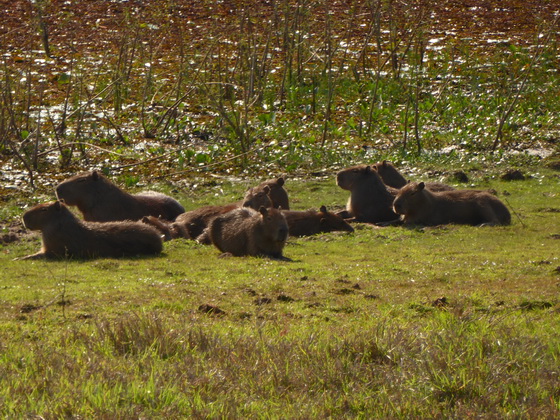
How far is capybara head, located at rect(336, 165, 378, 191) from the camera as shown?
554 inches

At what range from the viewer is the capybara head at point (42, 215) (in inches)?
428

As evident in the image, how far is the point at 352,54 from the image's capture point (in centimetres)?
2281

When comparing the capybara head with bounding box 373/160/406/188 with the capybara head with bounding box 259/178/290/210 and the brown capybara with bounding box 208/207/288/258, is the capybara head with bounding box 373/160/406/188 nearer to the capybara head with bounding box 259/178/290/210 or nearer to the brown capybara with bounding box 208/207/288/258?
the capybara head with bounding box 259/178/290/210

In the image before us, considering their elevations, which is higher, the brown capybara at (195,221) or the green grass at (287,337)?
the green grass at (287,337)

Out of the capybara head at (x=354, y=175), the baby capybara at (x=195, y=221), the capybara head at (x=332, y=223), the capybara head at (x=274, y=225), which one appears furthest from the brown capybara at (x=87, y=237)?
the capybara head at (x=354, y=175)

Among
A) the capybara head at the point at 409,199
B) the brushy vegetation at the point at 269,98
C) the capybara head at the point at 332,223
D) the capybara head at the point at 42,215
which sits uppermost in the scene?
the brushy vegetation at the point at 269,98

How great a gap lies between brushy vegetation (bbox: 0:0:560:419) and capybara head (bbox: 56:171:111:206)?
35.3 inches

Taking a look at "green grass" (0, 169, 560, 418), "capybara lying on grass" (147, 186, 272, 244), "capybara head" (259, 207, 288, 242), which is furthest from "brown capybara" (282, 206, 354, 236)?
"green grass" (0, 169, 560, 418)

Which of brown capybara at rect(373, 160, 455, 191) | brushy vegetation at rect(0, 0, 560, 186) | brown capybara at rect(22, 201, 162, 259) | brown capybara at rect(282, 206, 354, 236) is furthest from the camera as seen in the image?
brushy vegetation at rect(0, 0, 560, 186)

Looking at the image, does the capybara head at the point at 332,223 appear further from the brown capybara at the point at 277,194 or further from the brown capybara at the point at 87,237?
the brown capybara at the point at 87,237

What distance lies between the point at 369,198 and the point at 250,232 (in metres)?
3.25

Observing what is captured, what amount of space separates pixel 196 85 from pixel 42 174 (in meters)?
3.13

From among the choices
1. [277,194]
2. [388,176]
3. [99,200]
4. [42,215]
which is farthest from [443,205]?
[42,215]

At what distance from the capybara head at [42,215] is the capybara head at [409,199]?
4.47 m
